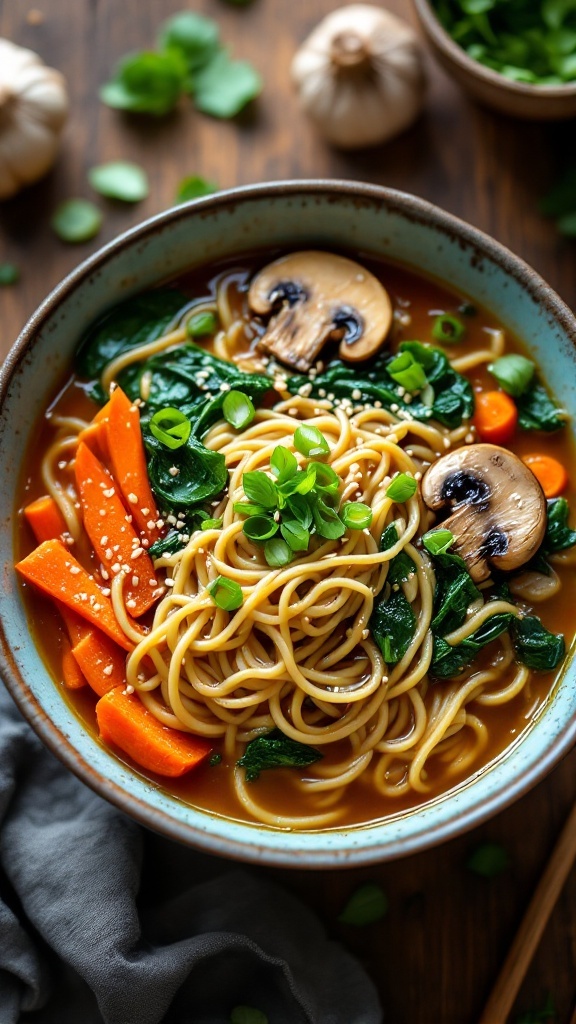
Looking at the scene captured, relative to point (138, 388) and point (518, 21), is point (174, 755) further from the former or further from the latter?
point (518, 21)

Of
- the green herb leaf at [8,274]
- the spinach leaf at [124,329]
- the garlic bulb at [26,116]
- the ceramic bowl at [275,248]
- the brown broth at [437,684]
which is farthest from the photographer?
the green herb leaf at [8,274]

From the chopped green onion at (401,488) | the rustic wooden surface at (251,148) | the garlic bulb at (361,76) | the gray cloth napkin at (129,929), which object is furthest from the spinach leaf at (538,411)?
the gray cloth napkin at (129,929)

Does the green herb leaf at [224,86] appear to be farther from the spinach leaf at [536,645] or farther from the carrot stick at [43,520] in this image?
the spinach leaf at [536,645]

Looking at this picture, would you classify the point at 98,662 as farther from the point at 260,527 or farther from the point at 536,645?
the point at 536,645

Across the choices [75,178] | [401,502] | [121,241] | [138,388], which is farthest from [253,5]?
[401,502]

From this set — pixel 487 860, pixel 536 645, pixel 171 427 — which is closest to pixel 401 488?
pixel 536 645

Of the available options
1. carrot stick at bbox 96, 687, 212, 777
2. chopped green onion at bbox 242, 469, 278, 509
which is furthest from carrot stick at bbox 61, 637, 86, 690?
chopped green onion at bbox 242, 469, 278, 509
